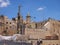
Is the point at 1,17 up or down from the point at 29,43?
up

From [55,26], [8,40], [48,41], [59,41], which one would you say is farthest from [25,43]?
[55,26]

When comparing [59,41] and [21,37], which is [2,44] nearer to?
[21,37]

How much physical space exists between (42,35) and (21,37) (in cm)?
467

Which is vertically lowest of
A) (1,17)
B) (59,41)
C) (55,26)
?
(59,41)

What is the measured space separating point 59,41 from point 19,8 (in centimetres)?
1315

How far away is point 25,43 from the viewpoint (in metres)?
16.8

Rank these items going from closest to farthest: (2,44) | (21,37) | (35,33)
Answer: (2,44) < (21,37) < (35,33)

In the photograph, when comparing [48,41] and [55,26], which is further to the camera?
[55,26]

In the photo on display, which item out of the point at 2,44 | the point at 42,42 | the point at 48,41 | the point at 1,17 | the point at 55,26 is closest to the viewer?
the point at 2,44

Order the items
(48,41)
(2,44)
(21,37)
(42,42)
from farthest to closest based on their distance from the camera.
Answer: (48,41)
(42,42)
(21,37)
(2,44)

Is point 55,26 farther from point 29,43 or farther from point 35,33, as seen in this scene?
point 29,43

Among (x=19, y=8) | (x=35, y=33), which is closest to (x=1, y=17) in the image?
(x=19, y=8)

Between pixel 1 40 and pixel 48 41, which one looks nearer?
pixel 1 40

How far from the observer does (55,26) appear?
3481 cm
